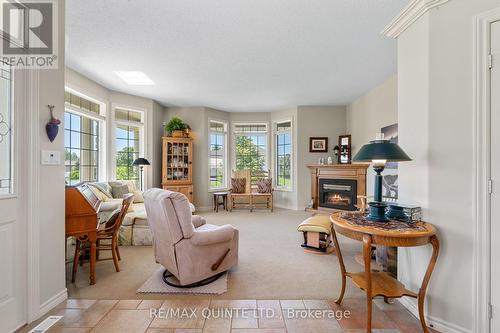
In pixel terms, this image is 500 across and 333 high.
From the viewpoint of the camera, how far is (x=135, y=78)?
4309 millimetres

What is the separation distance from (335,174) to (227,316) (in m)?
4.48

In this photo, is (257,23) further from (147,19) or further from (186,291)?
(186,291)

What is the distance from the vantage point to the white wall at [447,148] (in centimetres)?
171

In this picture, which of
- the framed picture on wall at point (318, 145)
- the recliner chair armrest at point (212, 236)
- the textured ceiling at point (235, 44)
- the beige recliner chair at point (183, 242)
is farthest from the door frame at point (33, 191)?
the framed picture on wall at point (318, 145)

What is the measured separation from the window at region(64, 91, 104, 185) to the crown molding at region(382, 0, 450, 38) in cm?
485

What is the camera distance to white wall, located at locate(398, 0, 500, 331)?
171 cm

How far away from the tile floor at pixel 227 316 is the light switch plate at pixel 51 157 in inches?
50.7

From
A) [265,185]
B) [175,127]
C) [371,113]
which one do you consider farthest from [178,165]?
[371,113]

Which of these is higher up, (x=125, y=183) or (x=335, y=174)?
(x=335, y=174)

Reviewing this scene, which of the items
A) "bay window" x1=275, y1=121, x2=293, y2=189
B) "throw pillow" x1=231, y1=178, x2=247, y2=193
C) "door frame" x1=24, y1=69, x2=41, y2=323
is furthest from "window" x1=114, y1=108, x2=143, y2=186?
"bay window" x1=275, y1=121, x2=293, y2=189

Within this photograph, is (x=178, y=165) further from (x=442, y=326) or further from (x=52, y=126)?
(x=442, y=326)

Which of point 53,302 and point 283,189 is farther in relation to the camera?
point 283,189

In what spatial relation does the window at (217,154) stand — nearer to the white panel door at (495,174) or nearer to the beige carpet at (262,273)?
the beige carpet at (262,273)

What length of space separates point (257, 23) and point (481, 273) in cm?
303
